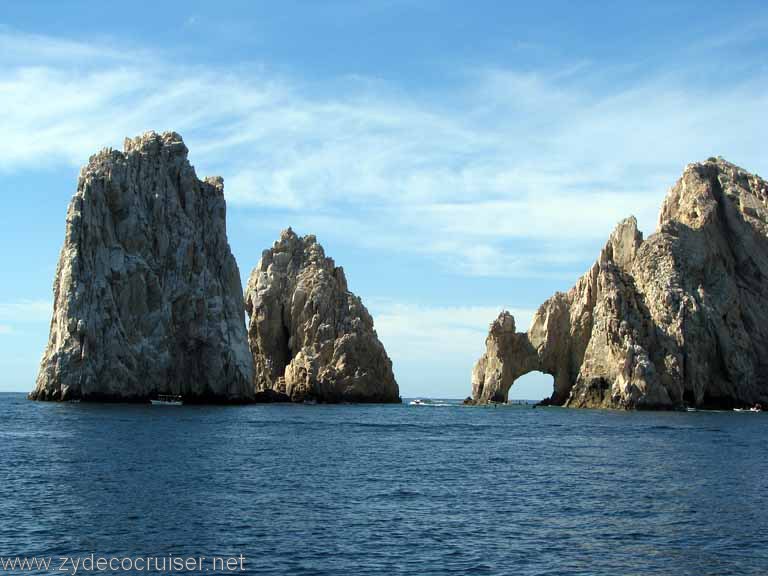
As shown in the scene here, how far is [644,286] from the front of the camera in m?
141

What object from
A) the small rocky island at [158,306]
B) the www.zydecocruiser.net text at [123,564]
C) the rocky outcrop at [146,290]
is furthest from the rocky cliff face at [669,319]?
the www.zydecocruiser.net text at [123,564]

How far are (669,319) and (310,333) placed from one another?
63996 millimetres

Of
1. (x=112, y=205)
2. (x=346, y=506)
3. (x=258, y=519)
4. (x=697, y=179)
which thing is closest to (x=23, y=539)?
(x=258, y=519)

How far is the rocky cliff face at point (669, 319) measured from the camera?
5138 inches

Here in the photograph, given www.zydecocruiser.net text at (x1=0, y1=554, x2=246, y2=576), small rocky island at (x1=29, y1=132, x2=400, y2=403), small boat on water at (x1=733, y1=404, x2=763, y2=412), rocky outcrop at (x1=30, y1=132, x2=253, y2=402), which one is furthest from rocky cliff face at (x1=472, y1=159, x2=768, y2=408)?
www.zydecocruiser.net text at (x1=0, y1=554, x2=246, y2=576)

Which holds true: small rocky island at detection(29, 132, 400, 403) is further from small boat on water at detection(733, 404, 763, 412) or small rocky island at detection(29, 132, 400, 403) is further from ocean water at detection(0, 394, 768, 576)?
small boat on water at detection(733, 404, 763, 412)

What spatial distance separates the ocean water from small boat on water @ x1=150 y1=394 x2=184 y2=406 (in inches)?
1634

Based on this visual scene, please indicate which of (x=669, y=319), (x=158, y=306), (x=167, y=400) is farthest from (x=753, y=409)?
(x=158, y=306)

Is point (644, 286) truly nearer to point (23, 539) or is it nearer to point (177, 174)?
point (177, 174)

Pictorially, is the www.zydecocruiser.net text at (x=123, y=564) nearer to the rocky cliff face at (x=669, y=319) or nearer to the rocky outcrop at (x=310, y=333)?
the rocky cliff face at (x=669, y=319)

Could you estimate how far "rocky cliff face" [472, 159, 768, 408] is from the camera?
130500 millimetres

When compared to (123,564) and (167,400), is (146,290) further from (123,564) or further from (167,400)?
(123,564)

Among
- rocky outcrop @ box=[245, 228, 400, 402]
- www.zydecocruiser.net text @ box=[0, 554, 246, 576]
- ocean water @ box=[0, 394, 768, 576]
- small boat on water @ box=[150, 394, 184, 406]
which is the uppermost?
rocky outcrop @ box=[245, 228, 400, 402]

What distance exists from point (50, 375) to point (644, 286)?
91977 millimetres
